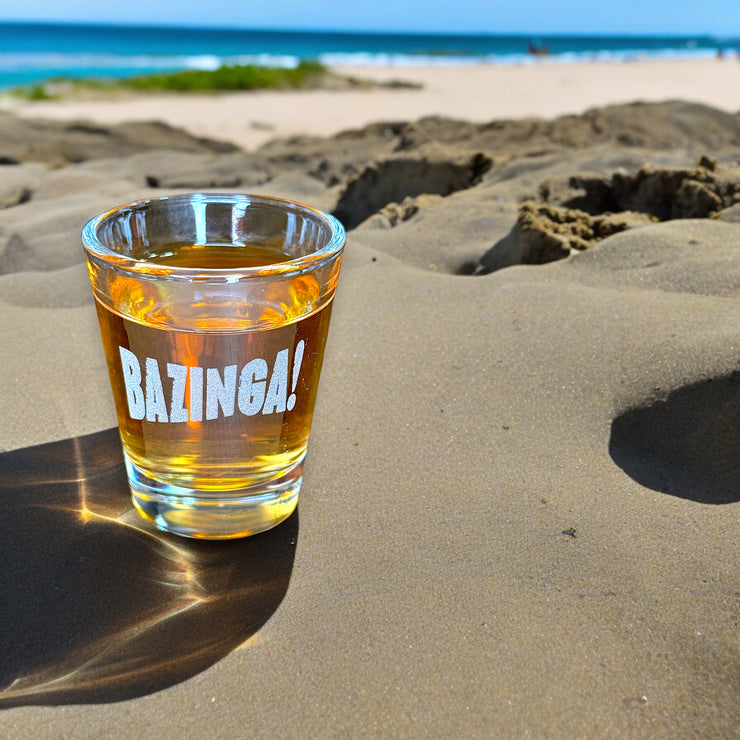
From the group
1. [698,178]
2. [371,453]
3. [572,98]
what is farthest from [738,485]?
[572,98]

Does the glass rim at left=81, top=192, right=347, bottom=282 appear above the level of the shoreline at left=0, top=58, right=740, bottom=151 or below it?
above

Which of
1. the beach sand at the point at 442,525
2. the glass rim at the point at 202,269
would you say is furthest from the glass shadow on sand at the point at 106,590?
the glass rim at the point at 202,269

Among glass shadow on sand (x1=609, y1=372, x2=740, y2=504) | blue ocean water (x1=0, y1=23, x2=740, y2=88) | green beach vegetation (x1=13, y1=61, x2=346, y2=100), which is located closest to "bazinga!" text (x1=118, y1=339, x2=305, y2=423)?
glass shadow on sand (x1=609, y1=372, x2=740, y2=504)

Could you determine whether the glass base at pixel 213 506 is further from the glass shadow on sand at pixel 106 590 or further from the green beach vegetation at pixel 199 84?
the green beach vegetation at pixel 199 84

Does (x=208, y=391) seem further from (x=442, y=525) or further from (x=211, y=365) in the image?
(x=442, y=525)

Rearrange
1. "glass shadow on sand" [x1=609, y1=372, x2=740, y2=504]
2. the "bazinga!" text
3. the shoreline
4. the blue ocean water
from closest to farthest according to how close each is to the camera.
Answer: the "bazinga!" text
"glass shadow on sand" [x1=609, y1=372, x2=740, y2=504]
the shoreline
the blue ocean water

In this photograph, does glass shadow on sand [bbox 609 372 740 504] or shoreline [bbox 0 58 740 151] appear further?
shoreline [bbox 0 58 740 151]

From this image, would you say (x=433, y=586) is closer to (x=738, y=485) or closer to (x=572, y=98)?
(x=738, y=485)

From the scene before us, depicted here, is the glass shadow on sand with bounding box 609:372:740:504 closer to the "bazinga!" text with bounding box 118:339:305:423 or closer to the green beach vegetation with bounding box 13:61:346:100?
the "bazinga!" text with bounding box 118:339:305:423
